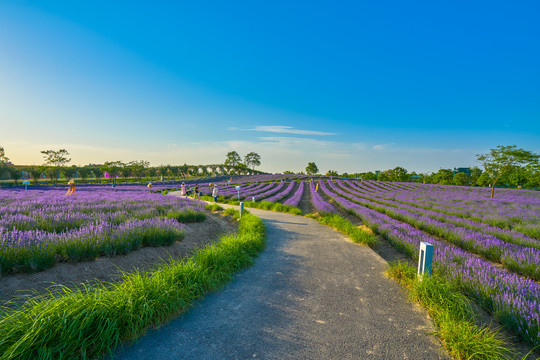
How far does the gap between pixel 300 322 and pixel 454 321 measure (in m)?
2.10

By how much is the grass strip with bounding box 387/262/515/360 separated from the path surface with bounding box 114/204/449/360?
0.59 feet

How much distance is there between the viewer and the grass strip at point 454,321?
243 cm

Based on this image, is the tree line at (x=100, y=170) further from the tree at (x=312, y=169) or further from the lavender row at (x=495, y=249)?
the lavender row at (x=495, y=249)

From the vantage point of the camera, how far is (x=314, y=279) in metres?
4.60

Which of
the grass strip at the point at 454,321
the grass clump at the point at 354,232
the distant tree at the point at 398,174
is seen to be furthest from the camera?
the distant tree at the point at 398,174

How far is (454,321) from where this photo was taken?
2.86 metres

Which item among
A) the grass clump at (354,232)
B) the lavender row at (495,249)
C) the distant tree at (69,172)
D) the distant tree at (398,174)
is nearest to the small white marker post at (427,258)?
the lavender row at (495,249)

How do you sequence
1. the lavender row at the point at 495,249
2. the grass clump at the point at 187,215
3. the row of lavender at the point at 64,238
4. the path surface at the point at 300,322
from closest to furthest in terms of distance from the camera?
the path surface at the point at 300,322
the row of lavender at the point at 64,238
the lavender row at the point at 495,249
the grass clump at the point at 187,215

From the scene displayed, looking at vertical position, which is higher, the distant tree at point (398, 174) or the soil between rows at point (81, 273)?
the distant tree at point (398, 174)

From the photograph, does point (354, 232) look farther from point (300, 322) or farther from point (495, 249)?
point (300, 322)

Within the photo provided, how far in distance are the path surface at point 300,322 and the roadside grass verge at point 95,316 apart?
0.22 m

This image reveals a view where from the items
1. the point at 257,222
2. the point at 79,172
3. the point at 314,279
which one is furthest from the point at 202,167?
the point at 314,279

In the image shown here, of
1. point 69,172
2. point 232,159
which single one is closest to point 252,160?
point 232,159

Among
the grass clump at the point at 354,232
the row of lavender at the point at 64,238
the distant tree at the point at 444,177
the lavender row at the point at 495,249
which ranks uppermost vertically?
the distant tree at the point at 444,177
